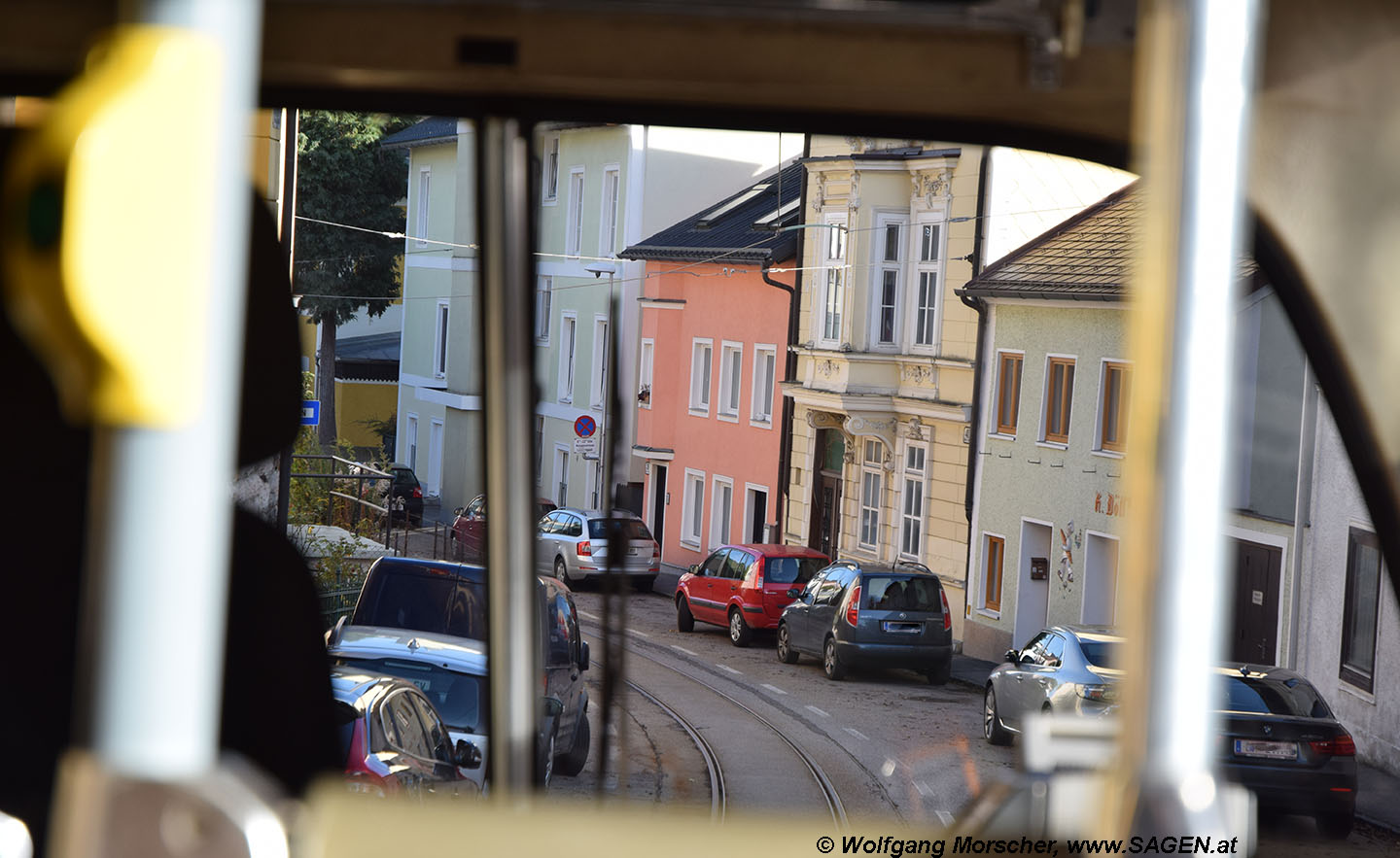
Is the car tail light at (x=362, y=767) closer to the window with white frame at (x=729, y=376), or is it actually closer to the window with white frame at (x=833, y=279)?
the window with white frame at (x=833, y=279)

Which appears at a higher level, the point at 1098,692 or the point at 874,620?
the point at 1098,692

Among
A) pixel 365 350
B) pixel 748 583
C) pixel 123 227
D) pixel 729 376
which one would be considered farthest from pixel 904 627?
pixel 123 227

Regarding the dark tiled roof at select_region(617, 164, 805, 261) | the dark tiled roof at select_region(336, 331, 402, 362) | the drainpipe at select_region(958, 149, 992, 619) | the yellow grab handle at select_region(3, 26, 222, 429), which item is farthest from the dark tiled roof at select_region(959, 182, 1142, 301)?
the yellow grab handle at select_region(3, 26, 222, 429)

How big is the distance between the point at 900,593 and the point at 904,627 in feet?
3.01

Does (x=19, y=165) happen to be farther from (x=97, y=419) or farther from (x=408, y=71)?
(x=408, y=71)

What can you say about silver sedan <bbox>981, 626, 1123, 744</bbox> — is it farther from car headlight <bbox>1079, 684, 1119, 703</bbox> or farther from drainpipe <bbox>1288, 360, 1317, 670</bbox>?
drainpipe <bbox>1288, 360, 1317, 670</bbox>

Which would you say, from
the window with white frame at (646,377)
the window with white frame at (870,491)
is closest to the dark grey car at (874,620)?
the window with white frame at (870,491)

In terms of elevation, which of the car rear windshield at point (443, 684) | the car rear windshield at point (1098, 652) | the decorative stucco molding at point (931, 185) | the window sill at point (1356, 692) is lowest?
the window sill at point (1356, 692)

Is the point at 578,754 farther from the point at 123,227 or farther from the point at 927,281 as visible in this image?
the point at 927,281

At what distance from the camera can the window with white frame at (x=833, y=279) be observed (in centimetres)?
2216

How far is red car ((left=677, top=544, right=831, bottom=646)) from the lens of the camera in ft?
65.0

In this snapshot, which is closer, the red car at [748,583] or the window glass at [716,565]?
the red car at [748,583]

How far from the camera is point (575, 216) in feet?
82.8

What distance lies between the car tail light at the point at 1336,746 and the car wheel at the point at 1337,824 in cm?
38
